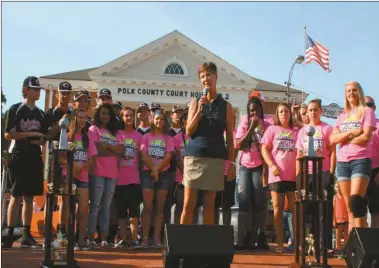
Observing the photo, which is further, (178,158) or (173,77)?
(173,77)

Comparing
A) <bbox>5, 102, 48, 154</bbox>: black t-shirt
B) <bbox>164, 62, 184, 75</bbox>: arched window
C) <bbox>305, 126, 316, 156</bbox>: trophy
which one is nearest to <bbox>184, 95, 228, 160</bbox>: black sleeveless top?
<bbox>305, 126, 316, 156</bbox>: trophy

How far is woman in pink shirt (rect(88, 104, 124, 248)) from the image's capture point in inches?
285

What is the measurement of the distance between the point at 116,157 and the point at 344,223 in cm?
318

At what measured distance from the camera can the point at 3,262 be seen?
5191 mm

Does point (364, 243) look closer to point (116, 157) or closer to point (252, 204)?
point (252, 204)

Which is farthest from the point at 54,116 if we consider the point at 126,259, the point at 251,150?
the point at 251,150

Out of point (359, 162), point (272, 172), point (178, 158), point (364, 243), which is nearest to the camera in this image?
point (364, 243)

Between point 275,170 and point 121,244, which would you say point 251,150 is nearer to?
point 275,170

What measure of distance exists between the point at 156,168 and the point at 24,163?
1.70m

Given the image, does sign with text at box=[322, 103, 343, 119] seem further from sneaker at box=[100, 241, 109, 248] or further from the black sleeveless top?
the black sleeveless top

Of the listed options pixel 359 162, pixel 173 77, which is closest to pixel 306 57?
pixel 173 77

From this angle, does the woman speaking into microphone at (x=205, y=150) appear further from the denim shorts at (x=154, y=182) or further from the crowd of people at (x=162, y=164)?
the denim shorts at (x=154, y=182)

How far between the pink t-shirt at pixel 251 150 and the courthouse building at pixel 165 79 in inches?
993

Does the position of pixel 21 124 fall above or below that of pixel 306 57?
below
